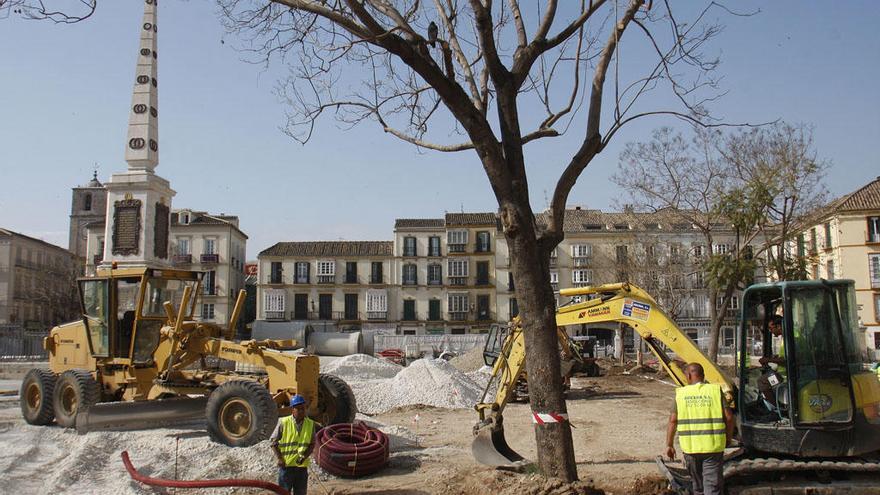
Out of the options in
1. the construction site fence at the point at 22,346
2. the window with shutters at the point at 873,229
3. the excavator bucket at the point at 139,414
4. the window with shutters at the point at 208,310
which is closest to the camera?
the excavator bucket at the point at 139,414

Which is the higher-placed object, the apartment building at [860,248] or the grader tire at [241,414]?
the apartment building at [860,248]

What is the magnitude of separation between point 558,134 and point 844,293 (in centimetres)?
334

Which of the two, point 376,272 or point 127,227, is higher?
point 376,272

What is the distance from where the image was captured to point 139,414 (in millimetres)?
10711

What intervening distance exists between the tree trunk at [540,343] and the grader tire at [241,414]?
12.8 feet

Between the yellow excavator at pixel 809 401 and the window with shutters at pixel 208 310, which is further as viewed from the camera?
the window with shutters at pixel 208 310

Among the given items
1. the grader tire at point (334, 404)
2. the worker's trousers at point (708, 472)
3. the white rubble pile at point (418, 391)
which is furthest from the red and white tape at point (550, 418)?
the white rubble pile at point (418, 391)

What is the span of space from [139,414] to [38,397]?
272 centimetres

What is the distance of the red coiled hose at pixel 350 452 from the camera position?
9.07 metres

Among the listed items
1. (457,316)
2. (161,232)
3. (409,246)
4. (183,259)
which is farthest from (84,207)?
(161,232)

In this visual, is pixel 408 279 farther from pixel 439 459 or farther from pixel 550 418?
pixel 550 418

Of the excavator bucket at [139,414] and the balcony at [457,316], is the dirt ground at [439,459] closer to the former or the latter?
the excavator bucket at [139,414]

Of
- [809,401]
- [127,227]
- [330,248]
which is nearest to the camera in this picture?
[809,401]

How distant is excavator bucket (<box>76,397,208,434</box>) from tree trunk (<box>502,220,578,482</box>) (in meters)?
5.65
